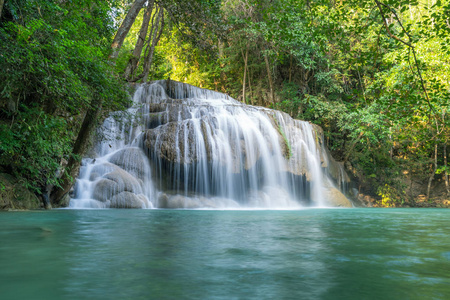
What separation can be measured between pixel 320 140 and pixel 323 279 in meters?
15.4

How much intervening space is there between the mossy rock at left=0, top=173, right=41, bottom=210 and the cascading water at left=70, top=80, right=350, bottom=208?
1.53m

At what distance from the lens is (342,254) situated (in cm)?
314

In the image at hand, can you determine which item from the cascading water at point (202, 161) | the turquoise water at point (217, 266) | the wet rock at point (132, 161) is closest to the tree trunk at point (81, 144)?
the cascading water at point (202, 161)

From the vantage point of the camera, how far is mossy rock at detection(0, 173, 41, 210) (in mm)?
7534

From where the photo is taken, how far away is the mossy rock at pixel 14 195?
753cm

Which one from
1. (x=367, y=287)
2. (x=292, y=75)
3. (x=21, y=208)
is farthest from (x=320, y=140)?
(x=367, y=287)

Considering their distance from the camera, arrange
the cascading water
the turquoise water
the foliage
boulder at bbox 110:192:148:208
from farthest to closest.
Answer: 1. the cascading water
2. boulder at bbox 110:192:148:208
3. the foliage
4. the turquoise water

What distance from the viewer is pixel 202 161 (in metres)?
12.5

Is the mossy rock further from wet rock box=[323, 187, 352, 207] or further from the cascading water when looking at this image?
wet rock box=[323, 187, 352, 207]

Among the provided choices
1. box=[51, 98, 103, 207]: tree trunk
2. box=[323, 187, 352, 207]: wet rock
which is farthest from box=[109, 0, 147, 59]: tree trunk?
box=[323, 187, 352, 207]: wet rock

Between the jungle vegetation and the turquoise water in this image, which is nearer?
the turquoise water

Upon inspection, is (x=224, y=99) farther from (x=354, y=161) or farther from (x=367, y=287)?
(x=367, y=287)

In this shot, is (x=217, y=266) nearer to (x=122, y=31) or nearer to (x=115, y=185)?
(x=122, y=31)

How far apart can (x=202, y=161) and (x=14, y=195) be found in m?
6.13
